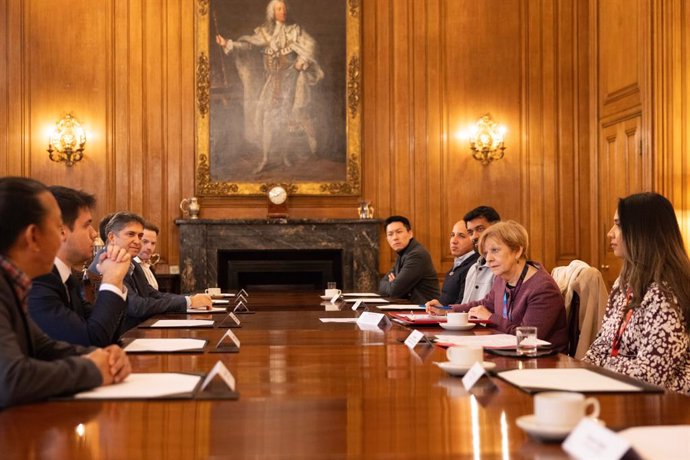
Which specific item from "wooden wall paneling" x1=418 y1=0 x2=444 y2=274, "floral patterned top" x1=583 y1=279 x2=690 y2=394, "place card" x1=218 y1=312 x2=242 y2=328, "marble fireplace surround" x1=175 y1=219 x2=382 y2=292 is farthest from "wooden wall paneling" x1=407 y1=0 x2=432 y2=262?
"floral patterned top" x1=583 y1=279 x2=690 y2=394

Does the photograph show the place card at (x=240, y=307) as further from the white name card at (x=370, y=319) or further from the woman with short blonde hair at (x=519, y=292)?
the woman with short blonde hair at (x=519, y=292)

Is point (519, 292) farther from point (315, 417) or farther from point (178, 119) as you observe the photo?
point (178, 119)

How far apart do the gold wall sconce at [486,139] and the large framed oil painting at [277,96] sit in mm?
1223

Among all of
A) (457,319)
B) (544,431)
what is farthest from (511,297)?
(544,431)

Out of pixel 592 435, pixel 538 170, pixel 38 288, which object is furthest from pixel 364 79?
pixel 592 435

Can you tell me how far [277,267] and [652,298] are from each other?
647 centimetres

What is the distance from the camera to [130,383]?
2.25 meters

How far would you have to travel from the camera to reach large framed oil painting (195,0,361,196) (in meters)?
9.04

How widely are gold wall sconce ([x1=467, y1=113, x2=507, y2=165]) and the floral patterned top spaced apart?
6201mm

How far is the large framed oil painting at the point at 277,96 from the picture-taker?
904cm

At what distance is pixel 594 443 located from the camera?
142 centimetres

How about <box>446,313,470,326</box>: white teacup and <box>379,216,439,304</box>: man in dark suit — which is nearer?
<box>446,313,470,326</box>: white teacup

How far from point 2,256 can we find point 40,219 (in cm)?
13

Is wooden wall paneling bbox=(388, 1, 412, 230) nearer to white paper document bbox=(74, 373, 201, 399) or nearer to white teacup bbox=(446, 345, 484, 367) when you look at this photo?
white teacup bbox=(446, 345, 484, 367)
